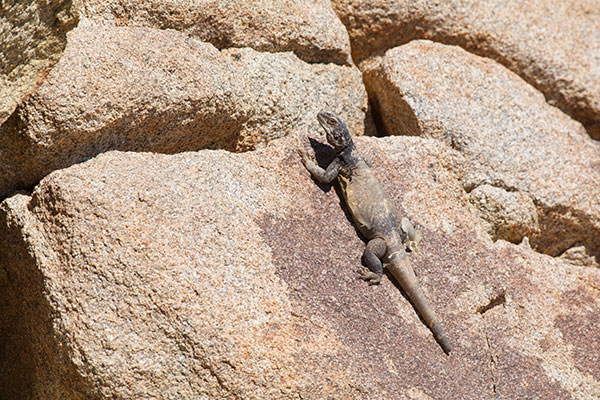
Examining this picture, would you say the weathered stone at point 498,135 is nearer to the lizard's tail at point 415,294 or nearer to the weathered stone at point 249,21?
the weathered stone at point 249,21

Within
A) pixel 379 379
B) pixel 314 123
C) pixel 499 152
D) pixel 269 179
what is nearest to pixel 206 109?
pixel 269 179

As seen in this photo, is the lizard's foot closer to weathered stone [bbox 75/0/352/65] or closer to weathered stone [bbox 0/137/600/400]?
weathered stone [bbox 0/137/600/400]

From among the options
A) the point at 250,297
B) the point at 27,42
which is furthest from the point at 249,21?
the point at 250,297

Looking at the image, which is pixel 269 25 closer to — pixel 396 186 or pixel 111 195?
pixel 396 186

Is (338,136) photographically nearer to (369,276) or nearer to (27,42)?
(369,276)

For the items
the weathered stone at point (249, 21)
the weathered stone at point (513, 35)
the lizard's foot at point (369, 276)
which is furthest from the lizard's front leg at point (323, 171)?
the weathered stone at point (513, 35)

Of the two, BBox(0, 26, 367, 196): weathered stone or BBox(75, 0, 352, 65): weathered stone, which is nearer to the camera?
BBox(0, 26, 367, 196): weathered stone

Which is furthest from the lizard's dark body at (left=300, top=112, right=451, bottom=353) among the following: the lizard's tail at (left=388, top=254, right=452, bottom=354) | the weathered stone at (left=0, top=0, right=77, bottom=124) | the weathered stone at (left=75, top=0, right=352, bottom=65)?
the weathered stone at (left=0, top=0, right=77, bottom=124)
